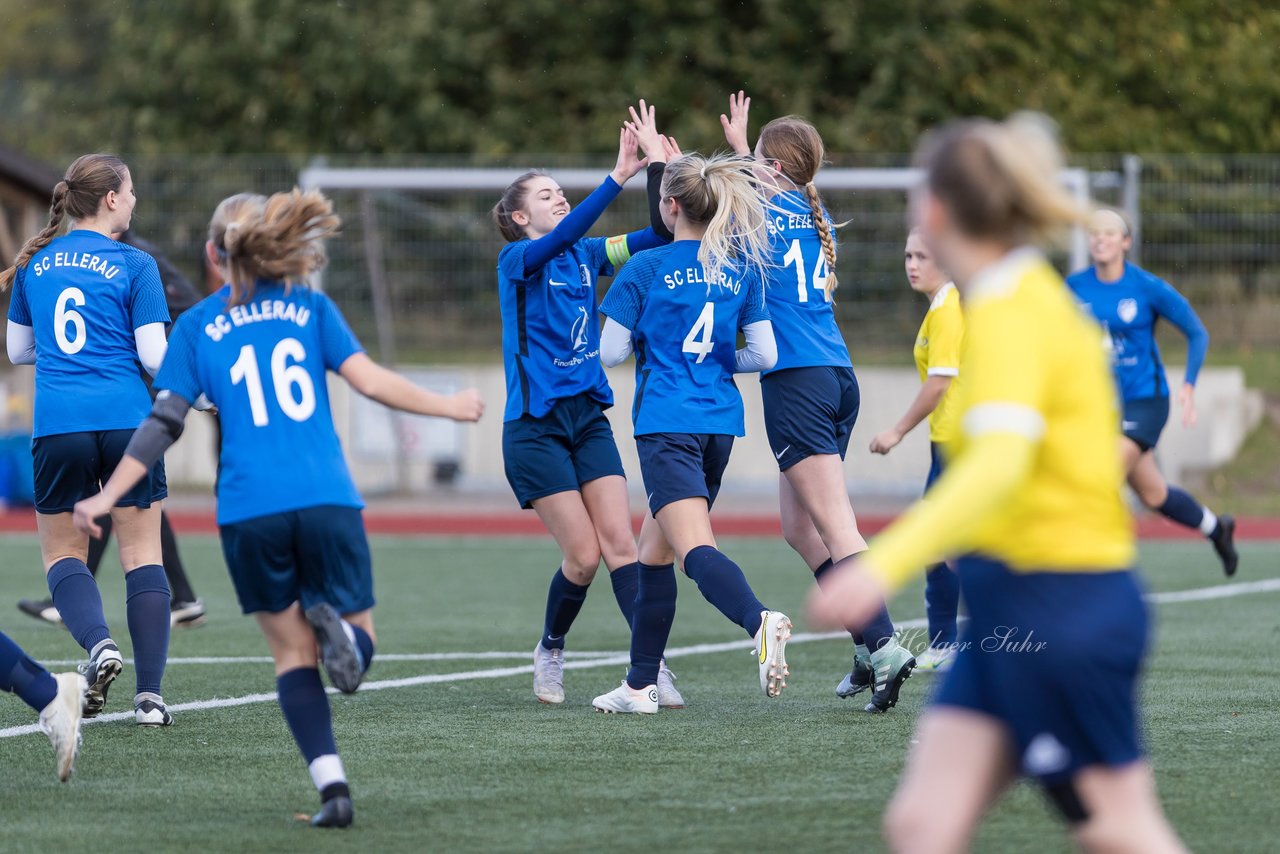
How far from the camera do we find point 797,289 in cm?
614

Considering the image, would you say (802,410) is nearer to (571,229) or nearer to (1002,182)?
(571,229)

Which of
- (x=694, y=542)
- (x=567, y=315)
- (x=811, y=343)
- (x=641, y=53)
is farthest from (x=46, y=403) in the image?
(x=641, y=53)

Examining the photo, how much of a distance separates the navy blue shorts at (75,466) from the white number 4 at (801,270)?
90.2 inches

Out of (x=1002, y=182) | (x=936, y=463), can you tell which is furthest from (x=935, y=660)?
(x=1002, y=182)

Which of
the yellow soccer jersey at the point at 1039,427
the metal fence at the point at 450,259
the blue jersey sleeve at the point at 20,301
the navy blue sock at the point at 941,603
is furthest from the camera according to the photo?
the metal fence at the point at 450,259

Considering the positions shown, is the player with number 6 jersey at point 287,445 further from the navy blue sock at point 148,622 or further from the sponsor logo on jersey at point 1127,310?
the sponsor logo on jersey at point 1127,310

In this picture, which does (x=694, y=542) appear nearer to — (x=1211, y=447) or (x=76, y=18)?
(x=1211, y=447)

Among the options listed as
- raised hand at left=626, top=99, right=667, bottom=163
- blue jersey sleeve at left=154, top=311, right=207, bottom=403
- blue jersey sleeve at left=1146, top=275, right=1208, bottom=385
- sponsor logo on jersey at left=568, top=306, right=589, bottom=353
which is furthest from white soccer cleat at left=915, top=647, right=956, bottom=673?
blue jersey sleeve at left=154, top=311, right=207, bottom=403

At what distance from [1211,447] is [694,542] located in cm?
1229

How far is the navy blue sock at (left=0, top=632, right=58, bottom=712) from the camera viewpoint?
4781 millimetres

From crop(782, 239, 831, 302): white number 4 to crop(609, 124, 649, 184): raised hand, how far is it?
0.61m

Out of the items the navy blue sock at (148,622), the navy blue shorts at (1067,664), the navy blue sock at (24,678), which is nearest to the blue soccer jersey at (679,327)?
the navy blue sock at (148,622)

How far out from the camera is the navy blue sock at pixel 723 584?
5.71 m

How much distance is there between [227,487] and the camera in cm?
420
